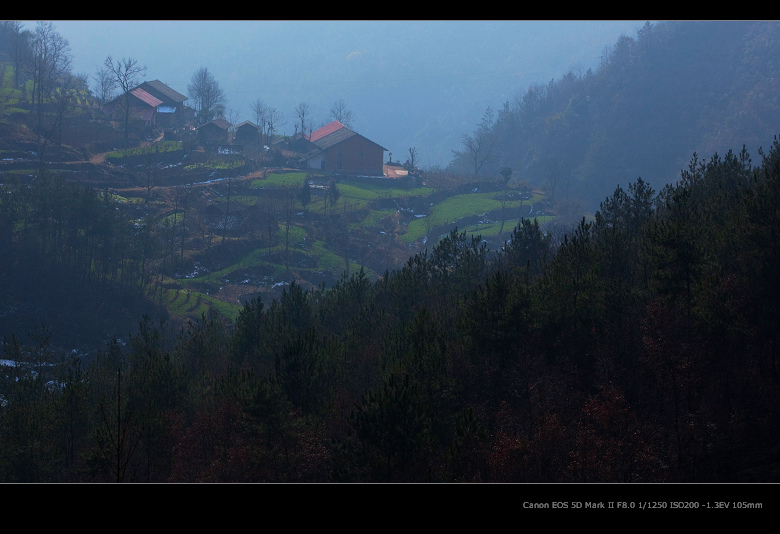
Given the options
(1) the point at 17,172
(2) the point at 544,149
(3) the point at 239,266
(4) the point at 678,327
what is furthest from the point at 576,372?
(2) the point at 544,149

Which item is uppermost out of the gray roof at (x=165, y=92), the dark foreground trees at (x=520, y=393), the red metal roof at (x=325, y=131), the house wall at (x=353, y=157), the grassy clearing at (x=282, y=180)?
the gray roof at (x=165, y=92)

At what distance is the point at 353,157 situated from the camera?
73.2 meters

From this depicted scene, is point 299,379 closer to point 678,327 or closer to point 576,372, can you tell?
point 576,372

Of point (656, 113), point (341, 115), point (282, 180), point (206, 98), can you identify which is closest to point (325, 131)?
point (282, 180)

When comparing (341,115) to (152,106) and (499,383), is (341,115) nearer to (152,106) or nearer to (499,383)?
(152,106)

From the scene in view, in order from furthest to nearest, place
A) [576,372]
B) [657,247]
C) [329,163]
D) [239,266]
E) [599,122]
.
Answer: [599,122], [329,163], [239,266], [576,372], [657,247]

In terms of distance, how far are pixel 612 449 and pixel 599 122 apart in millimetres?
104171

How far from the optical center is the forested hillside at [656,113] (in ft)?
312

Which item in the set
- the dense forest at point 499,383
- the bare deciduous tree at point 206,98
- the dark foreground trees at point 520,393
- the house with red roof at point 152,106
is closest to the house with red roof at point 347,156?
the bare deciduous tree at point 206,98

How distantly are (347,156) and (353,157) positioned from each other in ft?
Answer: 2.57

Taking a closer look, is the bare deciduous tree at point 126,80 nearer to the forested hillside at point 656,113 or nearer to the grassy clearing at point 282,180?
the grassy clearing at point 282,180

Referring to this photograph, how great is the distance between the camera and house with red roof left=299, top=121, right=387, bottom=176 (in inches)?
2859
